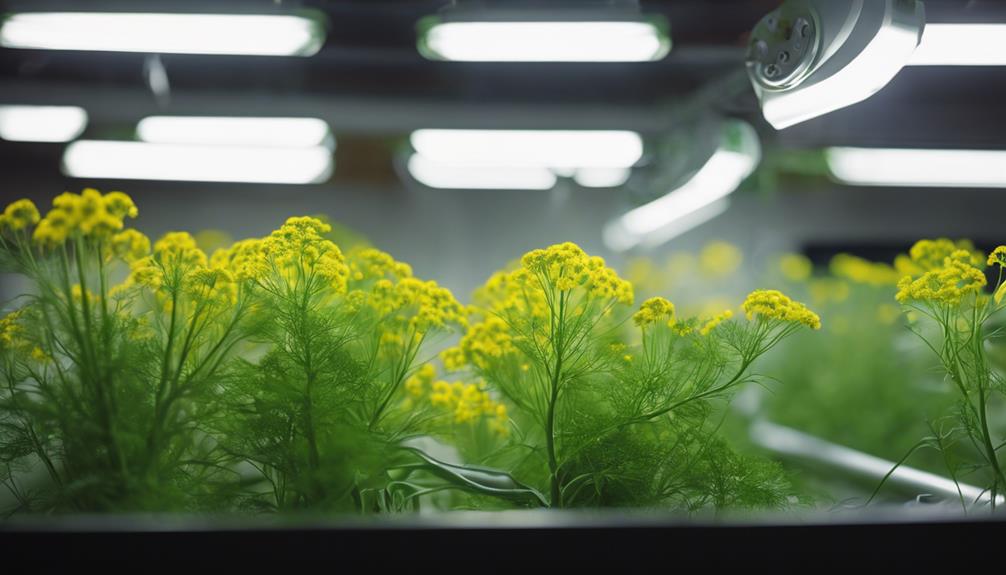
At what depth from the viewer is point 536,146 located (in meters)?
3.16

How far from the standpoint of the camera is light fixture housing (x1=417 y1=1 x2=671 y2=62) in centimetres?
173

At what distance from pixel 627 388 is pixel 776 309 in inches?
9.9

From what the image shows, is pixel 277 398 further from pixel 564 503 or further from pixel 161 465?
pixel 564 503

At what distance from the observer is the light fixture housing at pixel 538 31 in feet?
5.66

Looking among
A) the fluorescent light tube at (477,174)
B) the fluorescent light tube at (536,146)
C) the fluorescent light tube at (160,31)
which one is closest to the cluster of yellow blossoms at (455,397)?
the fluorescent light tube at (160,31)

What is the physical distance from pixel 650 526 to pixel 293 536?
0.36m

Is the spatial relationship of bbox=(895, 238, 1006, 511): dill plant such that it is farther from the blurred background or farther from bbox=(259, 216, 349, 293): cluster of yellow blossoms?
bbox=(259, 216, 349, 293): cluster of yellow blossoms

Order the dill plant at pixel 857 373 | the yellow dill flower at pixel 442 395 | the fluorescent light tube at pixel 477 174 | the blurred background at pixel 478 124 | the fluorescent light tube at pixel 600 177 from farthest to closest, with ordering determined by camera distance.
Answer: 1. the fluorescent light tube at pixel 600 177
2. the fluorescent light tube at pixel 477 174
3. the blurred background at pixel 478 124
4. the dill plant at pixel 857 373
5. the yellow dill flower at pixel 442 395

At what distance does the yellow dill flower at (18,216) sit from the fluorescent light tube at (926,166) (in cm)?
343

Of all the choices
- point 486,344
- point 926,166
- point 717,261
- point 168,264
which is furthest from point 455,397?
point 926,166

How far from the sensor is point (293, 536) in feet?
2.44

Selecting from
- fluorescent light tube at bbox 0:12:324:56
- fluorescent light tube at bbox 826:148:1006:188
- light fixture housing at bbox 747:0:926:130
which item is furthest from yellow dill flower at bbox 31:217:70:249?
fluorescent light tube at bbox 826:148:1006:188

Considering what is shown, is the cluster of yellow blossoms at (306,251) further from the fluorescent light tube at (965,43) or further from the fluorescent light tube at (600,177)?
the fluorescent light tube at (600,177)

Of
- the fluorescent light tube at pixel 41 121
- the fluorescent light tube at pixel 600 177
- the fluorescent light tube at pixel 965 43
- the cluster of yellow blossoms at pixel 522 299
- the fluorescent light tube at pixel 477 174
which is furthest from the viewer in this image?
the fluorescent light tube at pixel 600 177
